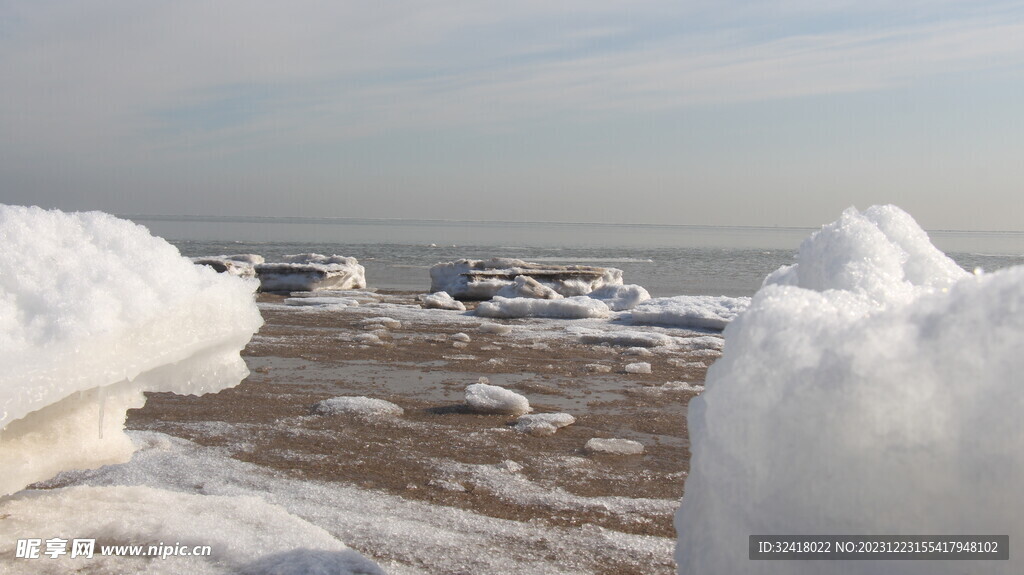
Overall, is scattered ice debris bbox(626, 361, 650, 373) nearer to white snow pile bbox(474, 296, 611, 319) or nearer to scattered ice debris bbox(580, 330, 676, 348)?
scattered ice debris bbox(580, 330, 676, 348)

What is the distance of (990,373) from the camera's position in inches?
69.6

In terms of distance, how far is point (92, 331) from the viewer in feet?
8.67

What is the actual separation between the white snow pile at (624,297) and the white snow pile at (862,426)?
13.0m

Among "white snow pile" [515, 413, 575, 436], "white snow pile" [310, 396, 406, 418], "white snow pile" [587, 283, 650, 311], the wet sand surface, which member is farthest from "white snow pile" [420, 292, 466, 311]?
"white snow pile" [515, 413, 575, 436]

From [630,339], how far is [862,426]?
8.75 m

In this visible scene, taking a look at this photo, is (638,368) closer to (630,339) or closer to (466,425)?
(630,339)

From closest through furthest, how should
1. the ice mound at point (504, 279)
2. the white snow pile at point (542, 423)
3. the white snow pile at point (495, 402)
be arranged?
the white snow pile at point (542, 423)
the white snow pile at point (495, 402)
the ice mound at point (504, 279)

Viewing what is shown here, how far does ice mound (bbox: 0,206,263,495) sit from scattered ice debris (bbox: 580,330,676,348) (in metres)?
7.67

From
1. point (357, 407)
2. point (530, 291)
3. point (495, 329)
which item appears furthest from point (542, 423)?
point (530, 291)

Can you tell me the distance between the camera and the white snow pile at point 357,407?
5.88m

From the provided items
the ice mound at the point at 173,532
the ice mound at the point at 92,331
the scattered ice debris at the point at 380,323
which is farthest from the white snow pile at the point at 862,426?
the scattered ice debris at the point at 380,323

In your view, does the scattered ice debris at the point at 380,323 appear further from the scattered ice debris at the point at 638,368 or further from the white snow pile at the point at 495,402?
the white snow pile at the point at 495,402

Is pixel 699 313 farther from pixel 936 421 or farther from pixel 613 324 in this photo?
pixel 936 421

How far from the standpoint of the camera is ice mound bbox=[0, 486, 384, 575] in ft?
9.25
